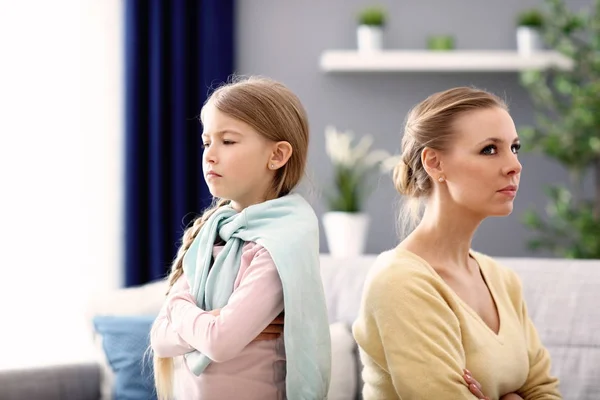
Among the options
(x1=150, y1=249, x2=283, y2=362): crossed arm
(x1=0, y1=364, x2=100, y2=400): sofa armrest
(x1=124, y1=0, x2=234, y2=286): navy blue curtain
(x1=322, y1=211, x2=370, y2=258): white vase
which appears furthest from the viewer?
(x1=124, y1=0, x2=234, y2=286): navy blue curtain

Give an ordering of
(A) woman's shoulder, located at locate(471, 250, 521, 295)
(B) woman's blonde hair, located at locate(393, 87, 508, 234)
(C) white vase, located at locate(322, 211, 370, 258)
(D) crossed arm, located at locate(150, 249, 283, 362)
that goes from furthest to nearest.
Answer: (C) white vase, located at locate(322, 211, 370, 258) → (A) woman's shoulder, located at locate(471, 250, 521, 295) → (B) woman's blonde hair, located at locate(393, 87, 508, 234) → (D) crossed arm, located at locate(150, 249, 283, 362)

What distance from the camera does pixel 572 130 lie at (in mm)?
4086

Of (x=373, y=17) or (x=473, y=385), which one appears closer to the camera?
(x=473, y=385)

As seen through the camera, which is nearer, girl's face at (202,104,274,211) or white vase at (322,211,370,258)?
girl's face at (202,104,274,211)

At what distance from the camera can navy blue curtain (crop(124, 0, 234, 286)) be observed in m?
4.37

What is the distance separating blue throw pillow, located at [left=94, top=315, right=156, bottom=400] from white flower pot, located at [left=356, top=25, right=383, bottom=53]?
2398mm

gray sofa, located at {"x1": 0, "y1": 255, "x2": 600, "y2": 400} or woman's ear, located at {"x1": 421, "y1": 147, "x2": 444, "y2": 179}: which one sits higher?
woman's ear, located at {"x1": 421, "y1": 147, "x2": 444, "y2": 179}

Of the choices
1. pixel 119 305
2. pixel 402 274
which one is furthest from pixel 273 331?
pixel 119 305

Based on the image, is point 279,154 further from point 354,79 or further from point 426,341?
point 354,79

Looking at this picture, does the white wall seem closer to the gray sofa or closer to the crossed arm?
the gray sofa

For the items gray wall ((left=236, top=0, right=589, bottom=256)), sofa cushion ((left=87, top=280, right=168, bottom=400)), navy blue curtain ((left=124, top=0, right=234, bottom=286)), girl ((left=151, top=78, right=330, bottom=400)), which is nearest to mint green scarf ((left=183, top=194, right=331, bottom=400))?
girl ((left=151, top=78, right=330, bottom=400))

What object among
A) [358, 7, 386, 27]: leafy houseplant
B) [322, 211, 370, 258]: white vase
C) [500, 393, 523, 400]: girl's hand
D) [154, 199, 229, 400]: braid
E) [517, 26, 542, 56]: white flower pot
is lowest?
[322, 211, 370, 258]: white vase

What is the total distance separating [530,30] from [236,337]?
10.9 ft

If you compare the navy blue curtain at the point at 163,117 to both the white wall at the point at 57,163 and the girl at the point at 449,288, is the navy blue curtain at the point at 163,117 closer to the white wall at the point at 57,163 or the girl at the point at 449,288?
the white wall at the point at 57,163
